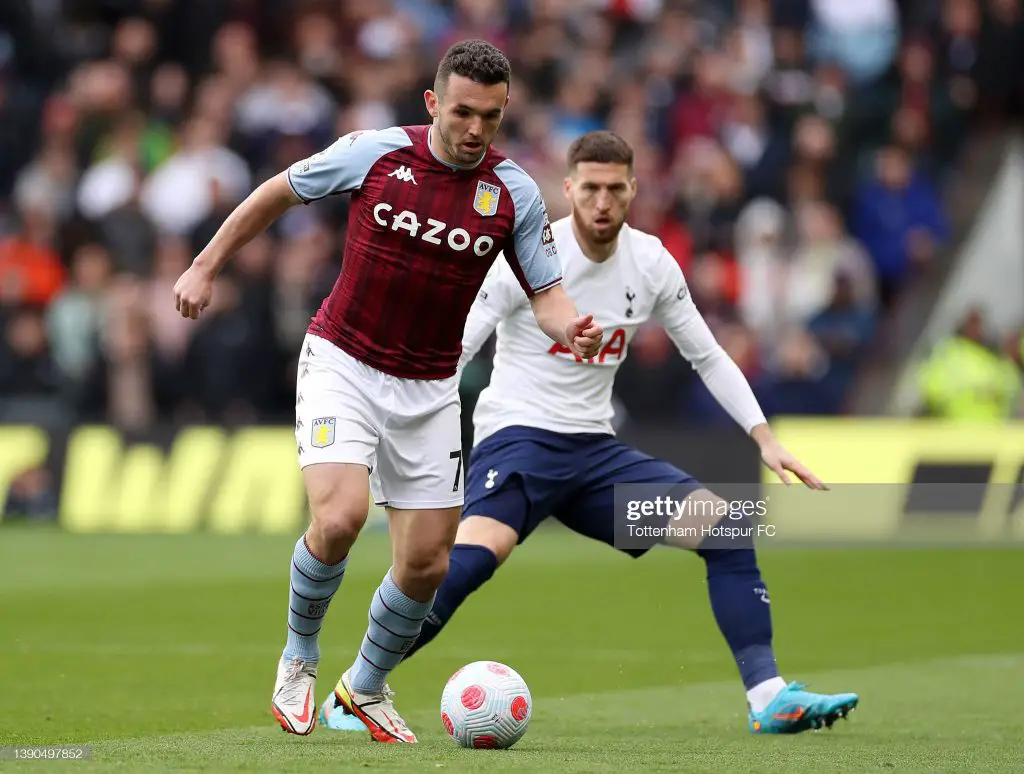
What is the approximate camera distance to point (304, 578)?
6.95m

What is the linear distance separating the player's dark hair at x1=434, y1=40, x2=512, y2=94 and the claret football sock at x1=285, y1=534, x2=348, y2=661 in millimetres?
1833

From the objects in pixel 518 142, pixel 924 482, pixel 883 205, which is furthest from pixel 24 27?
pixel 924 482

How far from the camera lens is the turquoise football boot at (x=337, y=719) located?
7.41 meters

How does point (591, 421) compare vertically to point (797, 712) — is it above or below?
above

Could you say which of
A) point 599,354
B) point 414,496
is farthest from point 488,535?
point 599,354

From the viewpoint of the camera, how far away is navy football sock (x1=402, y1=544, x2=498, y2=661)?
759 centimetres

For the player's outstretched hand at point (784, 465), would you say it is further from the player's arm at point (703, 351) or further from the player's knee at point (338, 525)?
the player's knee at point (338, 525)

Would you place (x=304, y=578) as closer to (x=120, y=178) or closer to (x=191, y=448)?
(x=191, y=448)

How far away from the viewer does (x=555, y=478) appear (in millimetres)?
7945

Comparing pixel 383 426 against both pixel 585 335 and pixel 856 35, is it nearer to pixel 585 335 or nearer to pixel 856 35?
pixel 585 335

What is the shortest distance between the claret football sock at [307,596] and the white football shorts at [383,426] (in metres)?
0.35

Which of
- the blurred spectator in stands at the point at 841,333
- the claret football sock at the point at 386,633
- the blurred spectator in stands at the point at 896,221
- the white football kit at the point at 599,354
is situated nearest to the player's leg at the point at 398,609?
the claret football sock at the point at 386,633

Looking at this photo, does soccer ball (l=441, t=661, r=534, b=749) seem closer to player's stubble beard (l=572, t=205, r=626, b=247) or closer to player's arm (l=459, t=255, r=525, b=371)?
player's arm (l=459, t=255, r=525, b=371)
